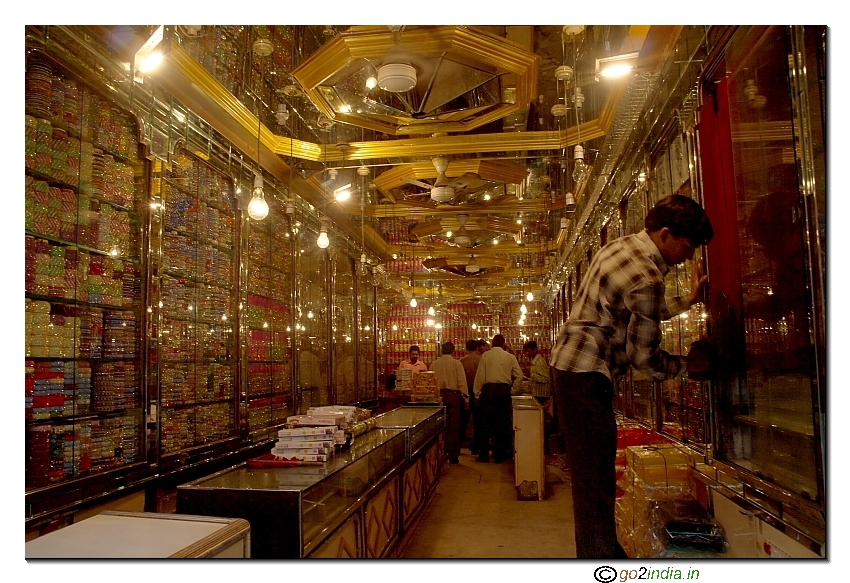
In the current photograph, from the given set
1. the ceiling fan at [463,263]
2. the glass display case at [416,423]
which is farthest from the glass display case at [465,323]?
the glass display case at [416,423]

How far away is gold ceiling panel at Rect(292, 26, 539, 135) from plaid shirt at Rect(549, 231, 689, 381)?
1660mm

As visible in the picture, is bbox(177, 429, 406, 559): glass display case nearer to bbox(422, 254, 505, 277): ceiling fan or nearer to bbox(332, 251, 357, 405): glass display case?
bbox(332, 251, 357, 405): glass display case

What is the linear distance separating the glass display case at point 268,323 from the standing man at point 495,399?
9.52 feet

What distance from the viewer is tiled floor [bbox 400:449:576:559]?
151 inches

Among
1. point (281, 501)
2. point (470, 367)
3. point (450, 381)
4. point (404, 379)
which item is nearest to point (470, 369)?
point (470, 367)

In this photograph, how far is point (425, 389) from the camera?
304 inches

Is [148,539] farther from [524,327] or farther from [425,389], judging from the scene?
[524,327]

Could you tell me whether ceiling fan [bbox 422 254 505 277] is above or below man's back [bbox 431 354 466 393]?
above

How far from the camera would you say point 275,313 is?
243 inches

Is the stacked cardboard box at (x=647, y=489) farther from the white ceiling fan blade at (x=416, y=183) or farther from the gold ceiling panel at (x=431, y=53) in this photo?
the white ceiling fan blade at (x=416, y=183)

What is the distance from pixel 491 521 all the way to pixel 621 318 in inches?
124

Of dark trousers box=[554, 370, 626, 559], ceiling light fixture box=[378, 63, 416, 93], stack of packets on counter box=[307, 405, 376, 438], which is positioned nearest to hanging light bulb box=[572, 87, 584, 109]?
ceiling light fixture box=[378, 63, 416, 93]

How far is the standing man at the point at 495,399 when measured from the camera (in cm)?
827

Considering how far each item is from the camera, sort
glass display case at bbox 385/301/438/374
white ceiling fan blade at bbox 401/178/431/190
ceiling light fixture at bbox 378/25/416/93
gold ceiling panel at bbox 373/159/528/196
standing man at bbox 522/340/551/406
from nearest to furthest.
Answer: ceiling light fixture at bbox 378/25/416/93 < gold ceiling panel at bbox 373/159/528/196 < white ceiling fan blade at bbox 401/178/431/190 < standing man at bbox 522/340/551/406 < glass display case at bbox 385/301/438/374
